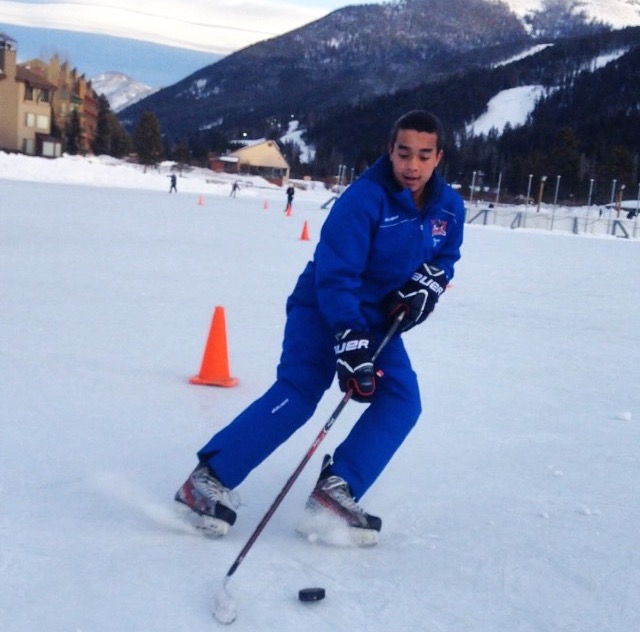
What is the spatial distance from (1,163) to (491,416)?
36.3 meters

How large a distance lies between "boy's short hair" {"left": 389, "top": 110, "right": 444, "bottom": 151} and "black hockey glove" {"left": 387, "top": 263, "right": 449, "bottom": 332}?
413 mm

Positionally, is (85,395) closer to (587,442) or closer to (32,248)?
(587,442)

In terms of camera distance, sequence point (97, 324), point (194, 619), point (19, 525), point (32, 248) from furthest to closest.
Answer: point (32, 248) → point (97, 324) → point (19, 525) → point (194, 619)

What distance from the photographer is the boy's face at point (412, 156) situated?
2.88 m

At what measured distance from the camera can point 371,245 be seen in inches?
114

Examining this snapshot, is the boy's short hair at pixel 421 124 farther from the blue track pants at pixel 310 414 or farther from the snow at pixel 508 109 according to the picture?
the snow at pixel 508 109

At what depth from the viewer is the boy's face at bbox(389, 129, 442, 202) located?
114 inches

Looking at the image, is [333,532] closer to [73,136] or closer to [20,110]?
[20,110]

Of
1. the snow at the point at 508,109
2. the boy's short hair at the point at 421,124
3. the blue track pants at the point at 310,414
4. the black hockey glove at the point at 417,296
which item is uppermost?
the snow at the point at 508,109

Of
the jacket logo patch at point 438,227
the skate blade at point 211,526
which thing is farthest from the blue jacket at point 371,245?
the skate blade at point 211,526

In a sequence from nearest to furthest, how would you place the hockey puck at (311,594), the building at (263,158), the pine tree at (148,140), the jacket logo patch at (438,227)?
the hockey puck at (311,594) < the jacket logo patch at (438,227) < the pine tree at (148,140) < the building at (263,158)

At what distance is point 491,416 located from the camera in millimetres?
4691

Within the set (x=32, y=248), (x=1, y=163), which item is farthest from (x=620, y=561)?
(x=1, y=163)

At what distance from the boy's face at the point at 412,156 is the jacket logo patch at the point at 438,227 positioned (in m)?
0.17
